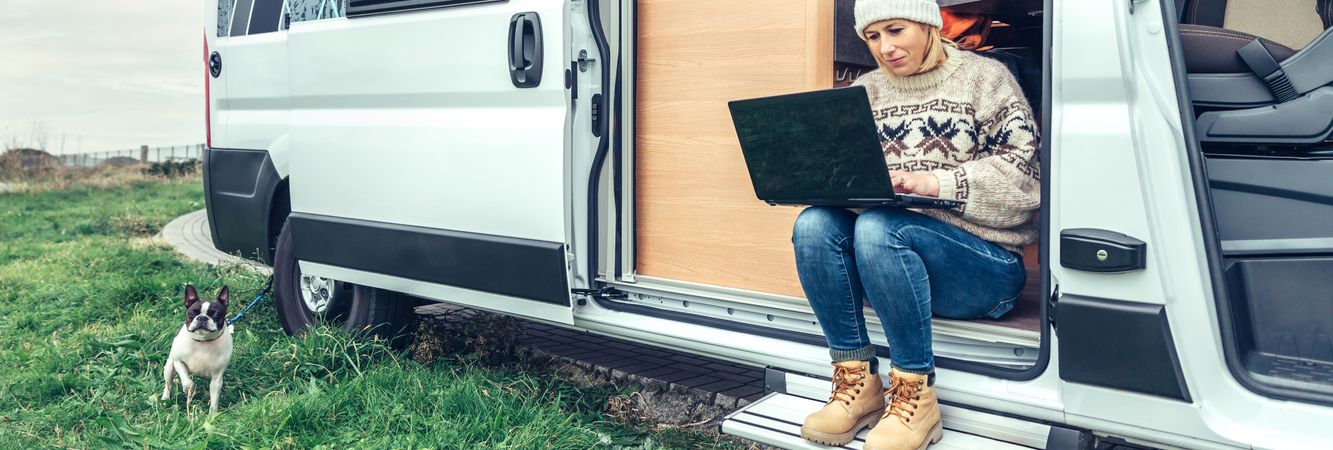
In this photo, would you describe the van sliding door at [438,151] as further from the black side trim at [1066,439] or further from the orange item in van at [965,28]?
the black side trim at [1066,439]

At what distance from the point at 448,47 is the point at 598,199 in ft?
2.51

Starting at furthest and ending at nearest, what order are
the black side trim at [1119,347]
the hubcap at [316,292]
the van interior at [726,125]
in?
the hubcap at [316,292], the van interior at [726,125], the black side trim at [1119,347]

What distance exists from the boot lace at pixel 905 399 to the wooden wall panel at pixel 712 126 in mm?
648

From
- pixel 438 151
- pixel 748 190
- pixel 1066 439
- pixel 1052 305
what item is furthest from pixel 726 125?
pixel 1066 439

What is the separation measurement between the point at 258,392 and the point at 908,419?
2.56m

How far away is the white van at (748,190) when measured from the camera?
6.62ft

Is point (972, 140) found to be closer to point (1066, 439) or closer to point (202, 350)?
point (1066, 439)

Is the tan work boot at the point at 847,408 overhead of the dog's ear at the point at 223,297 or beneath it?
beneath

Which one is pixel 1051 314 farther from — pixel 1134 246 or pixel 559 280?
pixel 559 280

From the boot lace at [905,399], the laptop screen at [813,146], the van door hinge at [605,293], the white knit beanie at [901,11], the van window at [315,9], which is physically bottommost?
the boot lace at [905,399]

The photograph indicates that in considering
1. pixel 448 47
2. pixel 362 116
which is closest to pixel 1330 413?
pixel 448 47

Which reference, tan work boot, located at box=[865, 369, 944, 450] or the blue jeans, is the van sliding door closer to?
the blue jeans

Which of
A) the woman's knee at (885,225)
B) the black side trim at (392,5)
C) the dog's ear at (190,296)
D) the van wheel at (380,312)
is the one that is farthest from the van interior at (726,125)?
the dog's ear at (190,296)

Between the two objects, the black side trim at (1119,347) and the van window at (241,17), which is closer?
the black side trim at (1119,347)
